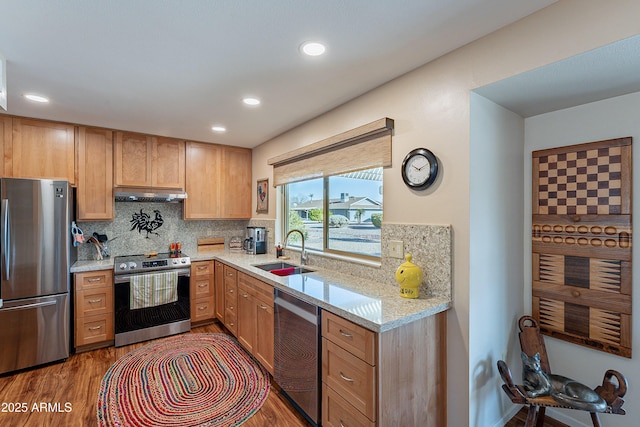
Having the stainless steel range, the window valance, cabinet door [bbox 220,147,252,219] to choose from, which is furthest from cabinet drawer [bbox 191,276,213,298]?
the window valance

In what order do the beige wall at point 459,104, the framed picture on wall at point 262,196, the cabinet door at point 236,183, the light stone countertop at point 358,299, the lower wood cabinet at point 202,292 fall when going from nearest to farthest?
the beige wall at point 459,104 < the light stone countertop at point 358,299 < the lower wood cabinet at point 202,292 < the framed picture on wall at point 262,196 < the cabinet door at point 236,183

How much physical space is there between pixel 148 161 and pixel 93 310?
69.7 inches

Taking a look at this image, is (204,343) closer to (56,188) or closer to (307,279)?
(307,279)

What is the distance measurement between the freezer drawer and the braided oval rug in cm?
60

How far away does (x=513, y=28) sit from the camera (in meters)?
1.53

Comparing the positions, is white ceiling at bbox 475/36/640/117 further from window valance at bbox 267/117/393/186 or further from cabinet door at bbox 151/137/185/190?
cabinet door at bbox 151/137/185/190

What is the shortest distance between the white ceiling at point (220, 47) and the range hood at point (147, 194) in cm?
96

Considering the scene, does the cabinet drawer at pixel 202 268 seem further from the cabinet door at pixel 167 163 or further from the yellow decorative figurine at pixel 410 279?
the yellow decorative figurine at pixel 410 279

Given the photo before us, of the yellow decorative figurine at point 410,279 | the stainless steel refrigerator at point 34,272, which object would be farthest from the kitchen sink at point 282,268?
the stainless steel refrigerator at point 34,272

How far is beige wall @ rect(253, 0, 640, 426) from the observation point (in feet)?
4.31

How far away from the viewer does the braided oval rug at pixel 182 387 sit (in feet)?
6.77

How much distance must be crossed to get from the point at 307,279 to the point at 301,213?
1.25m

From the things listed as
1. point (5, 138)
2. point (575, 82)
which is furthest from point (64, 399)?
point (575, 82)

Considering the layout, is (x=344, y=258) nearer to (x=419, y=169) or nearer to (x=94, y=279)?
(x=419, y=169)
